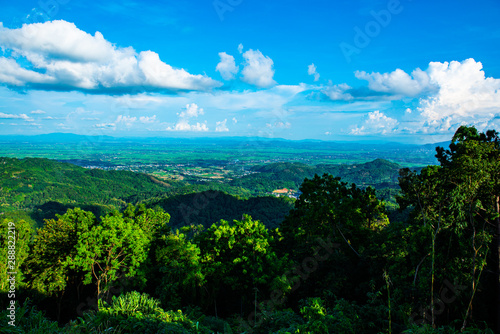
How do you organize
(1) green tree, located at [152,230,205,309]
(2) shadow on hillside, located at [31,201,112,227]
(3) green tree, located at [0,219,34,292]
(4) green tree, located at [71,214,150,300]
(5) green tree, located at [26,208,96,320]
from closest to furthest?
1. (1) green tree, located at [152,230,205,309]
2. (3) green tree, located at [0,219,34,292]
3. (4) green tree, located at [71,214,150,300]
4. (5) green tree, located at [26,208,96,320]
5. (2) shadow on hillside, located at [31,201,112,227]

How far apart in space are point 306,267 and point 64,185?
19148cm

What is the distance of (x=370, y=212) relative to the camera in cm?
1880

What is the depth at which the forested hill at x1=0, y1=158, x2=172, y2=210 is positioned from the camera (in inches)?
5709

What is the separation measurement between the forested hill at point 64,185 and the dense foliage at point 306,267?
130267 mm

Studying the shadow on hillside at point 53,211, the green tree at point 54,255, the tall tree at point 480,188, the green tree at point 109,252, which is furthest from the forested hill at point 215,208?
the tall tree at point 480,188

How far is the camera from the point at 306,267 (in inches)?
615

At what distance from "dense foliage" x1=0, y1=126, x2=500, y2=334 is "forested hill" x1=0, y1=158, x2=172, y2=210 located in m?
130

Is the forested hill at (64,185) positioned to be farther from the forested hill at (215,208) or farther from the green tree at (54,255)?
the green tree at (54,255)

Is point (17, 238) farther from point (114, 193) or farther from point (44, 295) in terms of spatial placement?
point (114, 193)

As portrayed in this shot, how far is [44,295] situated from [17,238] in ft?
14.6

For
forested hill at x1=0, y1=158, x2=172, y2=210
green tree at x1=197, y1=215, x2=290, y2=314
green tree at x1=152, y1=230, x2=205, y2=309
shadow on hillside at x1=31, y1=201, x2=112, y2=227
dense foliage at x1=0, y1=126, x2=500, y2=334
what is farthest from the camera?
forested hill at x1=0, y1=158, x2=172, y2=210

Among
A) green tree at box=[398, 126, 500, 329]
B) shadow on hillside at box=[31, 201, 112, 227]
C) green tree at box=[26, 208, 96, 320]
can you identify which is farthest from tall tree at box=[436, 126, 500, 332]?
shadow on hillside at box=[31, 201, 112, 227]

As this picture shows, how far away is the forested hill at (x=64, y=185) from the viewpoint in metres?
145

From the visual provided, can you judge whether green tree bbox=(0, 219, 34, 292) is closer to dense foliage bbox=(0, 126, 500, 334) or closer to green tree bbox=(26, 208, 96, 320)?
dense foliage bbox=(0, 126, 500, 334)
